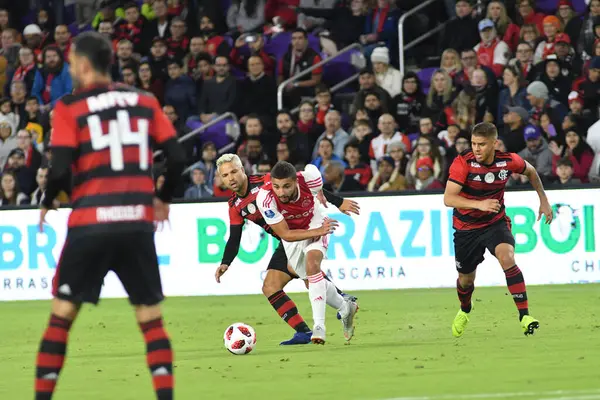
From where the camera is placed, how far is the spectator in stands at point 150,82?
21953 millimetres

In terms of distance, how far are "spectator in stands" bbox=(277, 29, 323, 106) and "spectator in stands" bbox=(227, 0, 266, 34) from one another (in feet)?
5.26

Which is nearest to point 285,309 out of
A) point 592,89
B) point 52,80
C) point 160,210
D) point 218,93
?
point 160,210

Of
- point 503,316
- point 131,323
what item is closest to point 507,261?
point 503,316

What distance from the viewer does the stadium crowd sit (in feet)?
61.2

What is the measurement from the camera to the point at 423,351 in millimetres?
10766

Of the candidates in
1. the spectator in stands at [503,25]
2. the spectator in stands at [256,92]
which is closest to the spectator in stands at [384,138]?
the spectator in stands at [503,25]

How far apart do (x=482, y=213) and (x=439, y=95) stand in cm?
816

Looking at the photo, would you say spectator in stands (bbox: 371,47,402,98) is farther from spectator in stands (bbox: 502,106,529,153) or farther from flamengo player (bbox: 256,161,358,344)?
flamengo player (bbox: 256,161,358,344)

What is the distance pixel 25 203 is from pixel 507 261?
33.7 feet

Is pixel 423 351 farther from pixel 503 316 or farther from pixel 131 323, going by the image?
pixel 131 323

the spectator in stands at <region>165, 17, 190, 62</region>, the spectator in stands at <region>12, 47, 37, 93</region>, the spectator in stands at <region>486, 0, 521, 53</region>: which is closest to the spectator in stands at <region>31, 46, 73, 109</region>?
the spectator in stands at <region>12, 47, 37, 93</region>

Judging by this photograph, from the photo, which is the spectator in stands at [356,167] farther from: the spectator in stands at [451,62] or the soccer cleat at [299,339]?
the soccer cleat at [299,339]

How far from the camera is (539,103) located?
18844mm

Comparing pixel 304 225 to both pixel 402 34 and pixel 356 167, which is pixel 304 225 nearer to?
pixel 356 167
